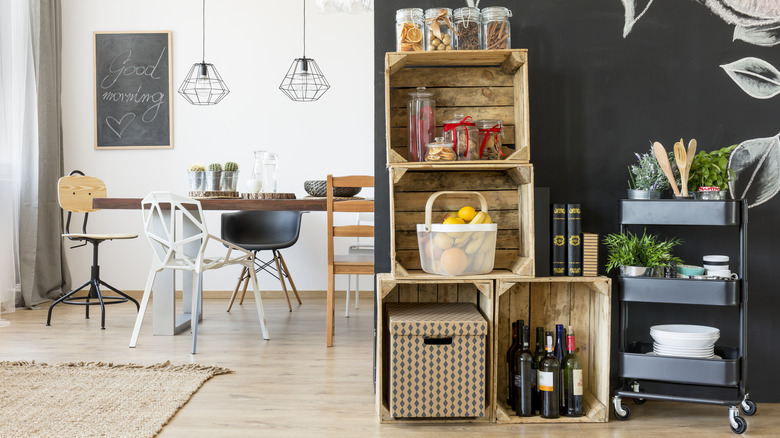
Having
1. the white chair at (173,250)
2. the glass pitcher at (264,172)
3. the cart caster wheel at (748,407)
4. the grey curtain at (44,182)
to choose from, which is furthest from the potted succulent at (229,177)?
the cart caster wheel at (748,407)

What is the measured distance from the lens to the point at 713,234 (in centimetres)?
253

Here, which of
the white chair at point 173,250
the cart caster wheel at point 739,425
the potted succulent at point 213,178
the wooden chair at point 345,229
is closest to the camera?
the cart caster wheel at point 739,425

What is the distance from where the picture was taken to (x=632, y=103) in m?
2.56

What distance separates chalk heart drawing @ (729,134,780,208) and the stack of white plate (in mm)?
578

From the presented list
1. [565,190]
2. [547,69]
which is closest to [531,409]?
[565,190]

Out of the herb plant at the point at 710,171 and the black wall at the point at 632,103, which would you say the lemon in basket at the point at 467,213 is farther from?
the herb plant at the point at 710,171

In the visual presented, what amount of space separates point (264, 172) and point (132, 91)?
5.77 ft

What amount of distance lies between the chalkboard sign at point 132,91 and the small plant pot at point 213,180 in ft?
4.54

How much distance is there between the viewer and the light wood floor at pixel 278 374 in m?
2.25

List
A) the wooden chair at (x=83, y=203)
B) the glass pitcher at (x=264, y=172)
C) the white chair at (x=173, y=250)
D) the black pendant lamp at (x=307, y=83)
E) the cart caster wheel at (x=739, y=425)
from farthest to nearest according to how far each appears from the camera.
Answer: the black pendant lamp at (x=307, y=83)
the wooden chair at (x=83, y=203)
the glass pitcher at (x=264, y=172)
the white chair at (x=173, y=250)
the cart caster wheel at (x=739, y=425)

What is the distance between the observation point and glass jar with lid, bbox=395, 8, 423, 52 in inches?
93.0

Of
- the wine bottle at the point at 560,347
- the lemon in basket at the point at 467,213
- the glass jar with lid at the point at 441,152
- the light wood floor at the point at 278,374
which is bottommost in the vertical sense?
the light wood floor at the point at 278,374

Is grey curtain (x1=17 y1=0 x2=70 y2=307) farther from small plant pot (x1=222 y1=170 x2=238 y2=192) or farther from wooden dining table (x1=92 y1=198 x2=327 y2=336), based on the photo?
small plant pot (x1=222 y1=170 x2=238 y2=192)

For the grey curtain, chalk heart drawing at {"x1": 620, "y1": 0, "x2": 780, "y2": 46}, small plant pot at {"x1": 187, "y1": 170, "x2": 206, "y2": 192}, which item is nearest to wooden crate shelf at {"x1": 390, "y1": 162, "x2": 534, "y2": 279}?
chalk heart drawing at {"x1": 620, "y1": 0, "x2": 780, "y2": 46}
